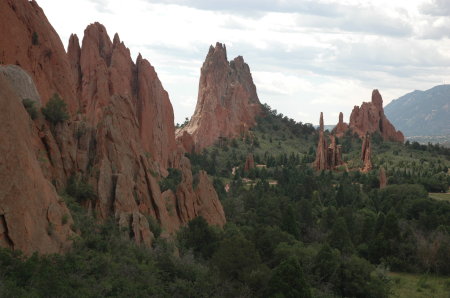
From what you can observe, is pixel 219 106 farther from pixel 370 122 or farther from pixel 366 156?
pixel 366 156

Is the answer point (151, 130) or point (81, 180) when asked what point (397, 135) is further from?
point (81, 180)

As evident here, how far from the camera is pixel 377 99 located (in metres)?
151

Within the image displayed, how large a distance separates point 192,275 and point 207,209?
17.5 m

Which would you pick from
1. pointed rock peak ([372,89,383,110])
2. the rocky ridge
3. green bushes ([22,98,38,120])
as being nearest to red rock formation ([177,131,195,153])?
the rocky ridge

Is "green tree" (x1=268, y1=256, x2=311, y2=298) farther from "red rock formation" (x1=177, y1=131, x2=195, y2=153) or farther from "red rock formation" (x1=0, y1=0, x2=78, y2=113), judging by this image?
"red rock formation" (x1=177, y1=131, x2=195, y2=153)

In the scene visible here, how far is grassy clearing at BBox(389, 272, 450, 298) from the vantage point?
39.8m

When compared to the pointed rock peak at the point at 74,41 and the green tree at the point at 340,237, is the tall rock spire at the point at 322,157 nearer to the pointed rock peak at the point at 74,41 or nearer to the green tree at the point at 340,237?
the pointed rock peak at the point at 74,41

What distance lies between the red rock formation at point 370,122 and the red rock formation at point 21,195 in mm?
119940

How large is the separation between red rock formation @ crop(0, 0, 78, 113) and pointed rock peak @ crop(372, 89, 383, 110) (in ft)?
374

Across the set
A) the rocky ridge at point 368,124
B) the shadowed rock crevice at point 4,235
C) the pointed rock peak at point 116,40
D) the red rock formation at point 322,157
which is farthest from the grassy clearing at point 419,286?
the rocky ridge at point 368,124

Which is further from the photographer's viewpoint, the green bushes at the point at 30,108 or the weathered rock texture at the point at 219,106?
the weathered rock texture at the point at 219,106

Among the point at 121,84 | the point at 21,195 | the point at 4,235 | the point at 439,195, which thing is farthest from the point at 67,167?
the point at 439,195

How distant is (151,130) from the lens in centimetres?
7806

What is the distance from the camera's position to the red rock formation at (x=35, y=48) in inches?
1626
